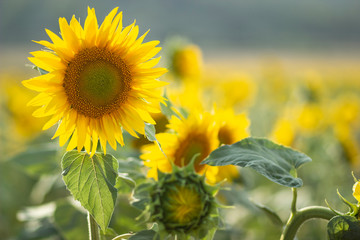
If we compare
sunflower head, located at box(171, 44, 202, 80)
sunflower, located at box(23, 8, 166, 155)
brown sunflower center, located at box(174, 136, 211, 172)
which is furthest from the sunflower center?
sunflower head, located at box(171, 44, 202, 80)

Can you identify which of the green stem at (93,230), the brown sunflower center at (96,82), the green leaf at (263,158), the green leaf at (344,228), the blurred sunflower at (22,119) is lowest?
the blurred sunflower at (22,119)

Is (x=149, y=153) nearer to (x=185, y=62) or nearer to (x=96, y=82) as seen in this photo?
(x=96, y=82)

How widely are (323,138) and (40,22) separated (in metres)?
18.9

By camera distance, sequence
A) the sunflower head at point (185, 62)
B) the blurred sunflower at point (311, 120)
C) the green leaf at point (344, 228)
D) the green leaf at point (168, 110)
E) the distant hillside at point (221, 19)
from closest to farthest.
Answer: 1. the green leaf at point (344, 228)
2. the green leaf at point (168, 110)
3. the sunflower head at point (185, 62)
4. the blurred sunflower at point (311, 120)
5. the distant hillside at point (221, 19)

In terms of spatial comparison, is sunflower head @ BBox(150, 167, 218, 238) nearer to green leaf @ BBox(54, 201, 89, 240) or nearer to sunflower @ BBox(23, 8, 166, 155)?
sunflower @ BBox(23, 8, 166, 155)

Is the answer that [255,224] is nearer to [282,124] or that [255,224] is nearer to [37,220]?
[282,124]

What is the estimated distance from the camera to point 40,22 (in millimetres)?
19375

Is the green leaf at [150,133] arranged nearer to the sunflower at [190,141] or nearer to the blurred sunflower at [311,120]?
the sunflower at [190,141]

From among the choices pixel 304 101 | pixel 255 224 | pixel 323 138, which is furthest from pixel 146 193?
pixel 304 101

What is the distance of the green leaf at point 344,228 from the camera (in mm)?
585

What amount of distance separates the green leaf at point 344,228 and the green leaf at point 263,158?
72 mm

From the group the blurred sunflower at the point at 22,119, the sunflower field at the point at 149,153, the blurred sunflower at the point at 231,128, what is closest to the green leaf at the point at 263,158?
the sunflower field at the point at 149,153

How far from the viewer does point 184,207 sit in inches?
24.4

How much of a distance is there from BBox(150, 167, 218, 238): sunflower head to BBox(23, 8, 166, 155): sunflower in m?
0.10
